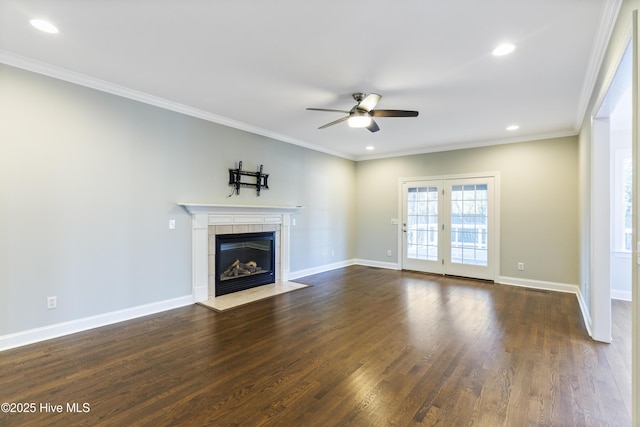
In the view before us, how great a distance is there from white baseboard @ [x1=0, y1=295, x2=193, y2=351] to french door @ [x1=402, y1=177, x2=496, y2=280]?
4.73m

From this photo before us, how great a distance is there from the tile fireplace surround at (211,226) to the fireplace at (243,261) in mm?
103

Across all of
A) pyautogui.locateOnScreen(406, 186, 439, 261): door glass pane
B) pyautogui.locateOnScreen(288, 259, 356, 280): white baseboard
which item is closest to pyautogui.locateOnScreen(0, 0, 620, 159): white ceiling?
pyautogui.locateOnScreen(406, 186, 439, 261): door glass pane

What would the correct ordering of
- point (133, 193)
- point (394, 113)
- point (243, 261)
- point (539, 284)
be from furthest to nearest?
point (539, 284), point (243, 261), point (133, 193), point (394, 113)

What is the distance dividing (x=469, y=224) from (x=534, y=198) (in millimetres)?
1157

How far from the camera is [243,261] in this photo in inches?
201

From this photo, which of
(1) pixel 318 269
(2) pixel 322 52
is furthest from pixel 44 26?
(1) pixel 318 269

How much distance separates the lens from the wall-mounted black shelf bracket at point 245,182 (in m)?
4.77

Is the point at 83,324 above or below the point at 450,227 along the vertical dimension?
below

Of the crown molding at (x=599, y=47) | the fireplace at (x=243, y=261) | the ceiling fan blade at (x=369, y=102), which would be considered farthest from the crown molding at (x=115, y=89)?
the crown molding at (x=599, y=47)

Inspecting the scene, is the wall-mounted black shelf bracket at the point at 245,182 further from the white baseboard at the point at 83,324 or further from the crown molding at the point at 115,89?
the white baseboard at the point at 83,324

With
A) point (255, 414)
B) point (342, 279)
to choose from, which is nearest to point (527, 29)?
point (255, 414)

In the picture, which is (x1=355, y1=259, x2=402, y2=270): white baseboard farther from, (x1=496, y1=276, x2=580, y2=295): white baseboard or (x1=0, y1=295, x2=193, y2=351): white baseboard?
(x1=0, y1=295, x2=193, y2=351): white baseboard

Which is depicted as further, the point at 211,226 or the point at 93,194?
the point at 211,226

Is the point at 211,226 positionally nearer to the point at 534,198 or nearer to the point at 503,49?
the point at 503,49
